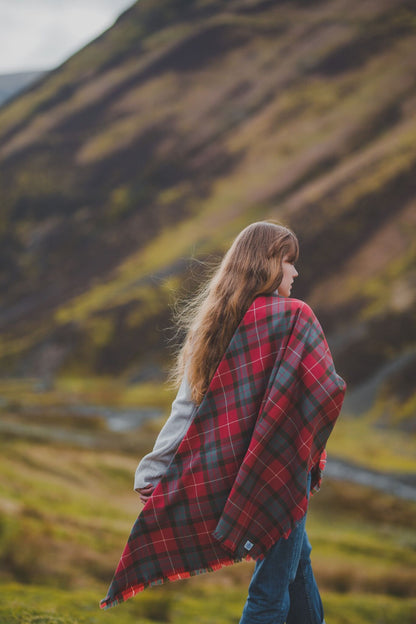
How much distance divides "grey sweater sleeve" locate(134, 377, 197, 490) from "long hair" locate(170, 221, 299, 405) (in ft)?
0.35

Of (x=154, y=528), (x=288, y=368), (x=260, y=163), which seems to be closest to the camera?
(x=288, y=368)

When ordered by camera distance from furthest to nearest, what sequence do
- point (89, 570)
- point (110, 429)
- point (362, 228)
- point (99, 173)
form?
1. point (99, 173)
2. point (362, 228)
3. point (110, 429)
4. point (89, 570)

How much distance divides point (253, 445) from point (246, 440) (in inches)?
5.6

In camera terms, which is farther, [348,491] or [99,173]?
[99,173]

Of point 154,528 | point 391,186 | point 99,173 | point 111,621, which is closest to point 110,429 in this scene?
point 111,621

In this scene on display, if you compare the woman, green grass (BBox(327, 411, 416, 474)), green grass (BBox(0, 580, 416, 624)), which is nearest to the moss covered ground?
green grass (BBox(0, 580, 416, 624))

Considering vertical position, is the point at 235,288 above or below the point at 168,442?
above

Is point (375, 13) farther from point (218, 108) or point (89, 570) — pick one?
point (89, 570)

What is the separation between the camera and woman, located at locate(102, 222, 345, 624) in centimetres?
512

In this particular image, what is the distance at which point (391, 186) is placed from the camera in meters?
102

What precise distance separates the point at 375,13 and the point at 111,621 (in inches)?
6977

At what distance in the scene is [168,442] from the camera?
211 inches

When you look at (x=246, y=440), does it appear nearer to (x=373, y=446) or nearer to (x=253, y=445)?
(x=253, y=445)

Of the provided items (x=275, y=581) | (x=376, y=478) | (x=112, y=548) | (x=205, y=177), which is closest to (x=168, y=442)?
(x=275, y=581)
